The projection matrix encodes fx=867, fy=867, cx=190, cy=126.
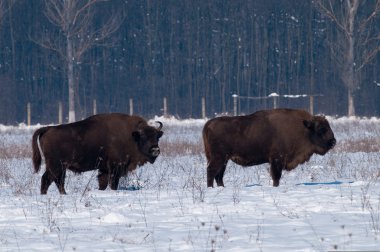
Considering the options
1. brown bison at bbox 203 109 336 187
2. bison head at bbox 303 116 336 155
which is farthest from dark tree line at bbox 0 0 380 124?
brown bison at bbox 203 109 336 187

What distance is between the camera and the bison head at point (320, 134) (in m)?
14.4

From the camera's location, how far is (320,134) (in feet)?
47.5

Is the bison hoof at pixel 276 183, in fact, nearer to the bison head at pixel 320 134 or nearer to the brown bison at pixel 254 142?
the brown bison at pixel 254 142

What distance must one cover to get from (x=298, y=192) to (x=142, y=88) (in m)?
50.7

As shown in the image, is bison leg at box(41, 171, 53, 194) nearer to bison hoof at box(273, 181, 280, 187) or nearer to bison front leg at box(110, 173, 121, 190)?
bison front leg at box(110, 173, 121, 190)

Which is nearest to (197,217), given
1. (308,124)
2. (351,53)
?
(308,124)

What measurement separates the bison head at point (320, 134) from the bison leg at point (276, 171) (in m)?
0.96

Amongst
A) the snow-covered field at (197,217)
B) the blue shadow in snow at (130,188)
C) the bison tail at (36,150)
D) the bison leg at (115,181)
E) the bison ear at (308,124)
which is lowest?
the blue shadow in snow at (130,188)

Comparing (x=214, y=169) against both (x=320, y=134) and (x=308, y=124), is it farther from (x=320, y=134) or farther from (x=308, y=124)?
(x=320, y=134)

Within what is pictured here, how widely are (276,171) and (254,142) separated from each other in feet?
1.94

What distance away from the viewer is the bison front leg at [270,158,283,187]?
1364 centimetres

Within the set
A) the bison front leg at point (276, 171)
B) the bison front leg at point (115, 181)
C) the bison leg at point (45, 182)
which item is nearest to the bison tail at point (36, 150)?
the bison leg at point (45, 182)

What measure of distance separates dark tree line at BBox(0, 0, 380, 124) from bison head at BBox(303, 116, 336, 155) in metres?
44.8

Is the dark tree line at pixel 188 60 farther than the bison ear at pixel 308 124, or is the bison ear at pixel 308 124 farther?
the dark tree line at pixel 188 60
